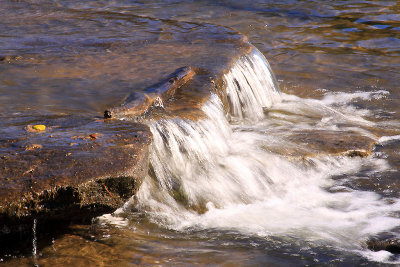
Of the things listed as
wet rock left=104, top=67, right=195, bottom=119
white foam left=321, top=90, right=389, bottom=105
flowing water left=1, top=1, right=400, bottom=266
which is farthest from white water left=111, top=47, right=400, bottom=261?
white foam left=321, top=90, right=389, bottom=105

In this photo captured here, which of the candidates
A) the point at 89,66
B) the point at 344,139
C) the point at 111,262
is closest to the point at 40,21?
the point at 89,66

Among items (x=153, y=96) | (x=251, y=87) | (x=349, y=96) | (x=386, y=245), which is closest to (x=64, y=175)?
(x=153, y=96)

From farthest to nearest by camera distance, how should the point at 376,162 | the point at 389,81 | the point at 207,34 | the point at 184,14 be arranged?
the point at 184,14 < the point at 389,81 < the point at 207,34 < the point at 376,162

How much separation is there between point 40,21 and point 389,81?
4502 millimetres

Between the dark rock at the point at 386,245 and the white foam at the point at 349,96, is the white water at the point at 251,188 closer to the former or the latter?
the dark rock at the point at 386,245

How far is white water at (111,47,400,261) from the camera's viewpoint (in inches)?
159

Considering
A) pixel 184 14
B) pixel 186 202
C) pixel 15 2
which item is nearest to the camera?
pixel 186 202

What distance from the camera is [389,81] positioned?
768cm

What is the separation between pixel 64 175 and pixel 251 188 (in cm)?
189

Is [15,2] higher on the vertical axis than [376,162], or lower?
higher

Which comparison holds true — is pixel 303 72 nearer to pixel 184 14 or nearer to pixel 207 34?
pixel 207 34

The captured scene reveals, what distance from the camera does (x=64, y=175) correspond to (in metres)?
3.19

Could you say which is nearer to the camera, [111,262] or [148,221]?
[111,262]

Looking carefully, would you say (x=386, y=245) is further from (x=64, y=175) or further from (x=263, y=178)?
(x=64, y=175)
